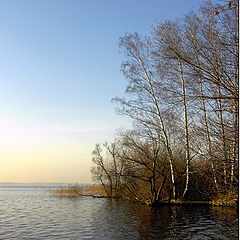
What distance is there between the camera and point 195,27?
9000 mm

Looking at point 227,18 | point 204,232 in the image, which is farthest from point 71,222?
point 227,18

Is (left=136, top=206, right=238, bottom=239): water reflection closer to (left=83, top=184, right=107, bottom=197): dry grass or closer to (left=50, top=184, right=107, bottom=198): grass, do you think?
(left=50, top=184, right=107, bottom=198): grass

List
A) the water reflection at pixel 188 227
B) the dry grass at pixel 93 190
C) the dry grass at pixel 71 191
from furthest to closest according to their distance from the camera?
1. the dry grass at pixel 93 190
2. the dry grass at pixel 71 191
3. the water reflection at pixel 188 227

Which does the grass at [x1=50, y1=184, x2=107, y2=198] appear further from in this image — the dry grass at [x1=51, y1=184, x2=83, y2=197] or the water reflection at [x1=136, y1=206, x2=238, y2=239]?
the water reflection at [x1=136, y1=206, x2=238, y2=239]

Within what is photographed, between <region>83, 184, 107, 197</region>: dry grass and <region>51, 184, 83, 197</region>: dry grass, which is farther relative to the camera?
<region>83, 184, 107, 197</region>: dry grass

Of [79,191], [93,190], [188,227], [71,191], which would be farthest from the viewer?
[93,190]

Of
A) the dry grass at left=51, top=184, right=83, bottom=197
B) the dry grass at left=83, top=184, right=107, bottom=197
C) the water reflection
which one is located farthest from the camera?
the dry grass at left=83, top=184, right=107, bottom=197

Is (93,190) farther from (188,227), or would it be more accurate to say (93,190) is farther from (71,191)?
(188,227)

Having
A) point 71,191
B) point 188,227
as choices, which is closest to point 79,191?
point 71,191

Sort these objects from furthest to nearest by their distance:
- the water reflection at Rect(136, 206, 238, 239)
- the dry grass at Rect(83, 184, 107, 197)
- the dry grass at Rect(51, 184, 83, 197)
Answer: the dry grass at Rect(83, 184, 107, 197) < the dry grass at Rect(51, 184, 83, 197) < the water reflection at Rect(136, 206, 238, 239)

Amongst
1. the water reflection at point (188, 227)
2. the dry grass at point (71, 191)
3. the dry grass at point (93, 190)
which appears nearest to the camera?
the water reflection at point (188, 227)

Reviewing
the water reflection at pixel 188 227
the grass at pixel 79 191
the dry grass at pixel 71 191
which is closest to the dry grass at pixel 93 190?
the grass at pixel 79 191

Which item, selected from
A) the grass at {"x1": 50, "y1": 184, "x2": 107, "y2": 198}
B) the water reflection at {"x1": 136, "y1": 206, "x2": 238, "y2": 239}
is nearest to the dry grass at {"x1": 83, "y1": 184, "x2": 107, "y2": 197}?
the grass at {"x1": 50, "y1": 184, "x2": 107, "y2": 198}

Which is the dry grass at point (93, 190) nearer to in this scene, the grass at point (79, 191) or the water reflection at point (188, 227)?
the grass at point (79, 191)
